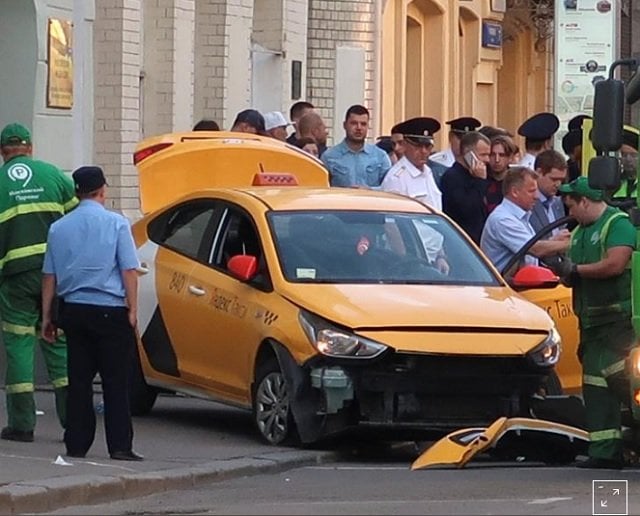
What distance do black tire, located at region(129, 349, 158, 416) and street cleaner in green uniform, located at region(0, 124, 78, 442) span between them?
5.45 feet

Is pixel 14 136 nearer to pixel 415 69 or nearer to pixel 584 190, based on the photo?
pixel 584 190

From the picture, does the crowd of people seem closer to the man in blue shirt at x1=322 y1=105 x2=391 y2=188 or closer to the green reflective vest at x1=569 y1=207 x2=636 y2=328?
the man in blue shirt at x1=322 y1=105 x2=391 y2=188

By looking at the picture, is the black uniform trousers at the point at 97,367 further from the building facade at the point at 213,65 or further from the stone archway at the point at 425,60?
the stone archway at the point at 425,60

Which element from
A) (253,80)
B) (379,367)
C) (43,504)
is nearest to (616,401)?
(379,367)

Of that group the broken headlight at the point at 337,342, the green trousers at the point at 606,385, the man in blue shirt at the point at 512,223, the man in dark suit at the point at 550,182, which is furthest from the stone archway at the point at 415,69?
the green trousers at the point at 606,385

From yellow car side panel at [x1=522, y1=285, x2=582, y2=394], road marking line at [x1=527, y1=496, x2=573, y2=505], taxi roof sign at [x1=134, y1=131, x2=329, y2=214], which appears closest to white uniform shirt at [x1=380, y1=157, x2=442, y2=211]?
taxi roof sign at [x1=134, y1=131, x2=329, y2=214]

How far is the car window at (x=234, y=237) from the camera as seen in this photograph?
1431 cm

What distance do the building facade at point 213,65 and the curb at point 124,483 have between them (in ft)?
19.3

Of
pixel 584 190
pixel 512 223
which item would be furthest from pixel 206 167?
pixel 584 190

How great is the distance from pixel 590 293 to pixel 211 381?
2.91 m

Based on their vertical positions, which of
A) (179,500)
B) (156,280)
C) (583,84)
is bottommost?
(179,500)

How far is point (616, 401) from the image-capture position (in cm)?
1263

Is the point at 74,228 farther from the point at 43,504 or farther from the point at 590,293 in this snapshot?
Answer: the point at 590,293

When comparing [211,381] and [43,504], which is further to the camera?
[211,381]
